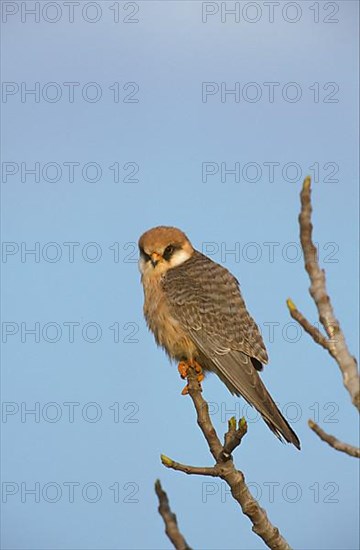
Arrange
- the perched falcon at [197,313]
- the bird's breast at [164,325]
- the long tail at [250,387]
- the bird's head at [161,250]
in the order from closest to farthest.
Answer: the long tail at [250,387] → the perched falcon at [197,313] → the bird's breast at [164,325] → the bird's head at [161,250]

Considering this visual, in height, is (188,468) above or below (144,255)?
below

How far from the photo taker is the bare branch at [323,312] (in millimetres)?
1161

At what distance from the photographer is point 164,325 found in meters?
3.48

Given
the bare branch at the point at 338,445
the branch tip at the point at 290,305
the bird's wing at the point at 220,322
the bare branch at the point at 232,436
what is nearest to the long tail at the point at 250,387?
the bird's wing at the point at 220,322

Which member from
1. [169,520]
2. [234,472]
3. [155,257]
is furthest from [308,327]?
[155,257]

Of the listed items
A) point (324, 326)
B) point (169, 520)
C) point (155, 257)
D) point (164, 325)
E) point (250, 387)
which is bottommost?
Answer: point (169, 520)

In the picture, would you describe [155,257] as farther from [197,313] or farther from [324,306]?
[324,306]

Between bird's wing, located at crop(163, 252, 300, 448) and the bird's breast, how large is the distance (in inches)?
1.0

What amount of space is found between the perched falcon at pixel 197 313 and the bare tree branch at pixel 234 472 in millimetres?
779

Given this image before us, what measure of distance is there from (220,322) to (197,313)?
100 millimetres

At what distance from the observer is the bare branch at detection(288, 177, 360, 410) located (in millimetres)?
1161

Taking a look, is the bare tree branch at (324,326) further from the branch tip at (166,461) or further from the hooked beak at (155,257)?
the hooked beak at (155,257)

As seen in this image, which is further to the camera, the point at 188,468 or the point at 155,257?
the point at 155,257

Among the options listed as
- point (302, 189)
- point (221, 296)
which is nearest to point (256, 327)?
point (221, 296)
